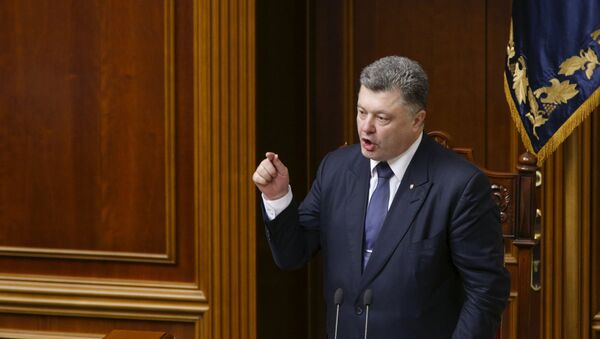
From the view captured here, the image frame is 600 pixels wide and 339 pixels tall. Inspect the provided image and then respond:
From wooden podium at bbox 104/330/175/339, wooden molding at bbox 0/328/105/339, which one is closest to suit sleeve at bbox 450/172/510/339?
wooden podium at bbox 104/330/175/339

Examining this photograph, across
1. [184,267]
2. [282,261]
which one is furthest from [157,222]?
[282,261]

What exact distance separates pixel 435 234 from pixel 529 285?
621mm

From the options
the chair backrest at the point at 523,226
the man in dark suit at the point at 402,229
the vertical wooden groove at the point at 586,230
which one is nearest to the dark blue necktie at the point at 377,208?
the man in dark suit at the point at 402,229

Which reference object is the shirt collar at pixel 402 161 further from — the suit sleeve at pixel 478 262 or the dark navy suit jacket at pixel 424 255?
the suit sleeve at pixel 478 262

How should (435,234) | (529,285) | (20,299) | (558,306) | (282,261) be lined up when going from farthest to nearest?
(20,299)
(558,306)
(529,285)
(282,261)
(435,234)

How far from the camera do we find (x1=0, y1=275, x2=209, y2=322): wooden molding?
12.7 feet

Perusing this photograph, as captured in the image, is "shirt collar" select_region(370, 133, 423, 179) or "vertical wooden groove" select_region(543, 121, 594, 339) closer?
"shirt collar" select_region(370, 133, 423, 179)

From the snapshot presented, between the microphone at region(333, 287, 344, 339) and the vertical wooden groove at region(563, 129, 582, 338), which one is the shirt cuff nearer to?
the microphone at region(333, 287, 344, 339)

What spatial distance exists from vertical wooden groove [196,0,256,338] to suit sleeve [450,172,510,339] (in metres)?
1.28

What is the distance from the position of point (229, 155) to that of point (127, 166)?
15.7 inches

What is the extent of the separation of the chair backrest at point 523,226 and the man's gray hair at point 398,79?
57 cm

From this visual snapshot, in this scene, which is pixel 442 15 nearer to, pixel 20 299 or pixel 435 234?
pixel 435 234

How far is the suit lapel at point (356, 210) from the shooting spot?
8.88ft

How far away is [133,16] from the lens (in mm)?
3857
